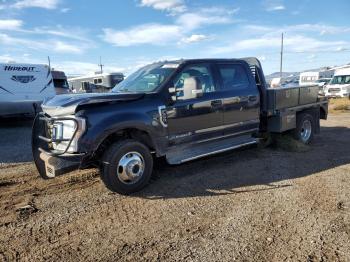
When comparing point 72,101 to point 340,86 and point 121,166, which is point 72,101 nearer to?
point 121,166

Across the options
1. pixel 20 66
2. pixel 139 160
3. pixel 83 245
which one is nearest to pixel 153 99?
pixel 139 160

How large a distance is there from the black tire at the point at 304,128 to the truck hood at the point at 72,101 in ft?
14.7

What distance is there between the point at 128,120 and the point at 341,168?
12.8 feet

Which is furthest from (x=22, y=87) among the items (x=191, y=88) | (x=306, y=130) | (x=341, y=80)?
(x=341, y=80)

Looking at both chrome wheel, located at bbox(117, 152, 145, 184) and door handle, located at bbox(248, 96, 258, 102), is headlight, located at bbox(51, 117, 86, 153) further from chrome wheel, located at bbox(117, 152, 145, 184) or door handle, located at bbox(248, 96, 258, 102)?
door handle, located at bbox(248, 96, 258, 102)

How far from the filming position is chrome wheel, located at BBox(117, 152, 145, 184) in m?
5.14

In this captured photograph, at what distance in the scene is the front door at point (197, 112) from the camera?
577cm

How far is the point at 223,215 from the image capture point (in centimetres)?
444

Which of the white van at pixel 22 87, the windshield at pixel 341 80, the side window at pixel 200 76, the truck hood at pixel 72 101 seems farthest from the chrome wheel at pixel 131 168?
the windshield at pixel 341 80

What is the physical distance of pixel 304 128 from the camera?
8.72m

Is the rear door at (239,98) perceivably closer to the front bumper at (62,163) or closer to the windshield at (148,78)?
the windshield at (148,78)

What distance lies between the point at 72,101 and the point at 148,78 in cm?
160

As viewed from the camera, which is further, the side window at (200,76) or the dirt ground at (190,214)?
the side window at (200,76)

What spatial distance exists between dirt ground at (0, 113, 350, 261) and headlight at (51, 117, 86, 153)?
771 millimetres
